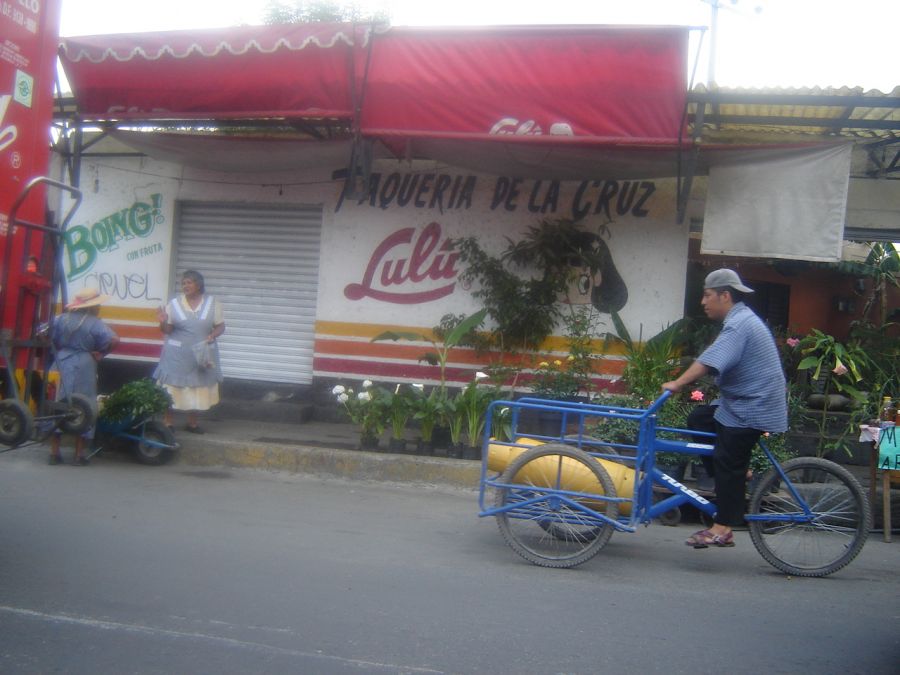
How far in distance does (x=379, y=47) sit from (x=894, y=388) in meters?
6.02

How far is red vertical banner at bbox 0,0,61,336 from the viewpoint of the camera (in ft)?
16.6

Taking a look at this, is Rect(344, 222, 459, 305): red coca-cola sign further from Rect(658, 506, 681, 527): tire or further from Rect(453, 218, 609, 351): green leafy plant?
Rect(658, 506, 681, 527): tire

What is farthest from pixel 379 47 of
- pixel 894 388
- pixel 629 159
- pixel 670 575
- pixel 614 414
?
pixel 894 388

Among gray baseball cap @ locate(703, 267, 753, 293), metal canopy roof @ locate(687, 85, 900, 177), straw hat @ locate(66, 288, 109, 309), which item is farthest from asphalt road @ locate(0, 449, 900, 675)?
metal canopy roof @ locate(687, 85, 900, 177)

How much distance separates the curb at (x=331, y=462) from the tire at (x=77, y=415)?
2.92 m

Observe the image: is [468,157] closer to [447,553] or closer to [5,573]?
[447,553]

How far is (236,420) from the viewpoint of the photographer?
1012 centimetres

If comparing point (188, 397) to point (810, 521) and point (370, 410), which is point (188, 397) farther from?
point (810, 521)

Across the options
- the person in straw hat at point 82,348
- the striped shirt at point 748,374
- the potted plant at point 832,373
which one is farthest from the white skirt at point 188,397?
the potted plant at point 832,373

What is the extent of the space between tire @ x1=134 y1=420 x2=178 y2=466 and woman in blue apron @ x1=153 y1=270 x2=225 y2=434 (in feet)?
1.34

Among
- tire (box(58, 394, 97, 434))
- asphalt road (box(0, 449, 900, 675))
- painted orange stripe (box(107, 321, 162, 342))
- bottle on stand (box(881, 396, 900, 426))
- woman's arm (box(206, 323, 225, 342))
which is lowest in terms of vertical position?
asphalt road (box(0, 449, 900, 675))

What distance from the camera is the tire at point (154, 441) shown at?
8344 millimetres

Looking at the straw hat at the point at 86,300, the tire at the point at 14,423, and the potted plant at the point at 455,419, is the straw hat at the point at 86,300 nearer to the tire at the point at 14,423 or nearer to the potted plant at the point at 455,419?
the tire at the point at 14,423

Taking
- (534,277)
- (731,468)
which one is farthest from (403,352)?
(731,468)
